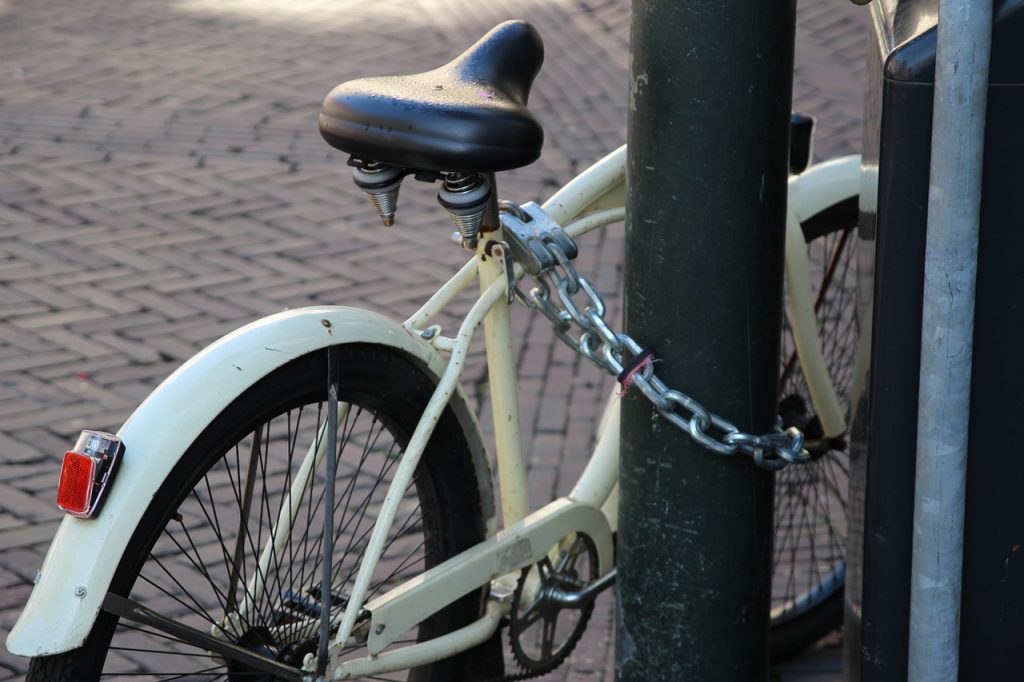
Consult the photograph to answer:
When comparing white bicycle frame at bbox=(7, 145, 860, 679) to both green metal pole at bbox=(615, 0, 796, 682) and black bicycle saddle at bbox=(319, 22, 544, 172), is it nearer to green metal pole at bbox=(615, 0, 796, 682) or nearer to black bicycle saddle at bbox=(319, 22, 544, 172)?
black bicycle saddle at bbox=(319, 22, 544, 172)

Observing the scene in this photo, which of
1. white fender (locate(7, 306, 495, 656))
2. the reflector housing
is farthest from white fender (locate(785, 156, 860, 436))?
the reflector housing

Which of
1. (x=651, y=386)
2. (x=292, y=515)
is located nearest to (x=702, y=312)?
(x=651, y=386)

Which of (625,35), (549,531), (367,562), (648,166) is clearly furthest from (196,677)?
(625,35)

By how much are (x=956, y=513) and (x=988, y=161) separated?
44 cm

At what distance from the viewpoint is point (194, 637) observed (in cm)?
196

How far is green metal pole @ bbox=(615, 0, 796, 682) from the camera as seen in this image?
181 cm

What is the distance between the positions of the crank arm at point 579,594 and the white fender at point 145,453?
2.21 feet

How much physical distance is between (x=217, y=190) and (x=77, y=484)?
159 inches

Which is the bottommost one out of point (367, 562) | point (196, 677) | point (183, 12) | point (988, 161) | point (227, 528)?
point (196, 677)

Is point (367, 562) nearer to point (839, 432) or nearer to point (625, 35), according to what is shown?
point (839, 432)

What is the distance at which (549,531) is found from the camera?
8.04 feet

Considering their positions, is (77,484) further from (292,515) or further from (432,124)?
(432,124)

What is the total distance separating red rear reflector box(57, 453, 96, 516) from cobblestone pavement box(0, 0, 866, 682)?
1.24 metres

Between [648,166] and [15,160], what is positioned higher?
[15,160]
